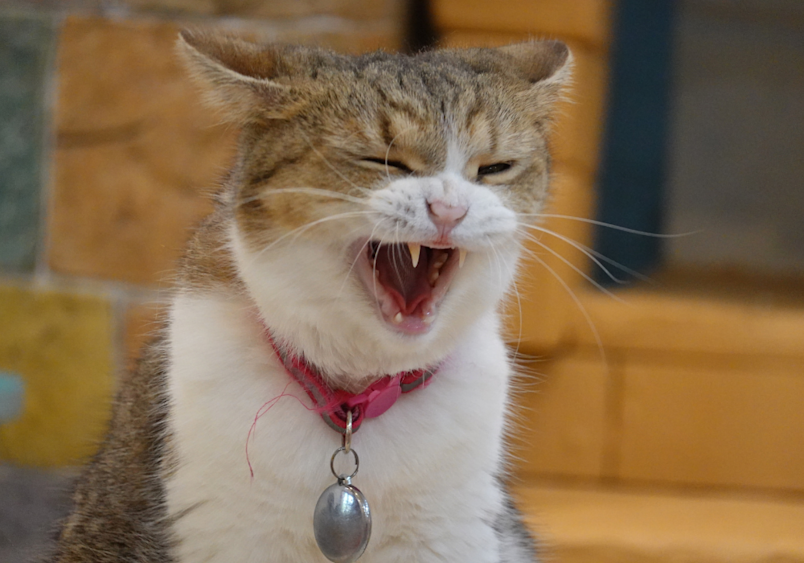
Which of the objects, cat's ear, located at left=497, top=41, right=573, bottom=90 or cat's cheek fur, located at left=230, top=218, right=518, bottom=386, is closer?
cat's cheek fur, located at left=230, top=218, right=518, bottom=386

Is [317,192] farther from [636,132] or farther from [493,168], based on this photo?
[636,132]

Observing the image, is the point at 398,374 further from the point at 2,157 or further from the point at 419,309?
the point at 2,157

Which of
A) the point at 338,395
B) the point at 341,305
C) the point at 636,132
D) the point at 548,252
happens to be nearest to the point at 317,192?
the point at 341,305

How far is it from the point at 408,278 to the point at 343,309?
10 centimetres

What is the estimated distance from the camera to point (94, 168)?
7.23 feet

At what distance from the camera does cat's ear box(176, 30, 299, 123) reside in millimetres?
1061

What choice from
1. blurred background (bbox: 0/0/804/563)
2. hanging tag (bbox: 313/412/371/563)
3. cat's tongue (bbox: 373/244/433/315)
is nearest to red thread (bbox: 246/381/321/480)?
hanging tag (bbox: 313/412/371/563)

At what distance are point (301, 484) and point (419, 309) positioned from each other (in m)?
0.28

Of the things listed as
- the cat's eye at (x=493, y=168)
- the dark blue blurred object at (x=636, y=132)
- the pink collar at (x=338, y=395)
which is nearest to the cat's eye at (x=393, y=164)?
the cat's eye at (x=493, y=168)

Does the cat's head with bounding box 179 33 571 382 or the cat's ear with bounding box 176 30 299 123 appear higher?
the cat's ear with bounding box 176 30 299 123

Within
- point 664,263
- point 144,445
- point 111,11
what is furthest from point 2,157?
point 664,263

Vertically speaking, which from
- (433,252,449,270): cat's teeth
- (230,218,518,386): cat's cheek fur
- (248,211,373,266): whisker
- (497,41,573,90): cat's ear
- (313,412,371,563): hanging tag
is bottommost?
(313,412,371,563): hanging tag

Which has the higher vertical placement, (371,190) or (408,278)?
(371,190)

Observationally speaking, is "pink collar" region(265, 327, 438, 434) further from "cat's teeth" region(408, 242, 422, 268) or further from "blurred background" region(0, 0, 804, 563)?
"blurred background" region(0, 0, 804, 563)
